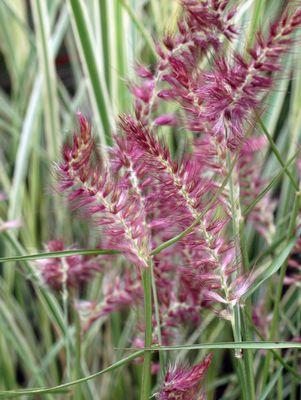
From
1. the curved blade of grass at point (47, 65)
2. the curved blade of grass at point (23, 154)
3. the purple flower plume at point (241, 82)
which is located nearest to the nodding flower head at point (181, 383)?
the purple flower plume at point (241, 82)

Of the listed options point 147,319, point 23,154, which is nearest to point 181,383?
point 147,319

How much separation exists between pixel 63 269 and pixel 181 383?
0.21 meters

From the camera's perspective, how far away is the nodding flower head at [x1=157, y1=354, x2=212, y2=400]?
410 millimetres

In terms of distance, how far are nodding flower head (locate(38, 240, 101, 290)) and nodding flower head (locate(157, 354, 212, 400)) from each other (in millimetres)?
193

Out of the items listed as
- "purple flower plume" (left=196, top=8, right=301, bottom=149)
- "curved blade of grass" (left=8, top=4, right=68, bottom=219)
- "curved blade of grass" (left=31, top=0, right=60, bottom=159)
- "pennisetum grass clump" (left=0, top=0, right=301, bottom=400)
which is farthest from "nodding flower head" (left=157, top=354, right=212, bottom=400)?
"curved blade of grass" (left=31, top=0, right=60, bottom=159)

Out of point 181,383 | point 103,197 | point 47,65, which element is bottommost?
point 181,383

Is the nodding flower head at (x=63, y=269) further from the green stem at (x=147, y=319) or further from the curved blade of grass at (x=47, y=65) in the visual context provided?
the curved blade of grass at (x=47, y=65)

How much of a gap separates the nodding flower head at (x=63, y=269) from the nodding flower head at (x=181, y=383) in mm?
193

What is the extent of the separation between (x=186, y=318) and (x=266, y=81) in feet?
0.94

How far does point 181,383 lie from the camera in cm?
41

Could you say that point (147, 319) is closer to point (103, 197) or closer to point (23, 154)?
point (103, 197)

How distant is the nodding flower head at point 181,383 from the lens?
41 centimetres

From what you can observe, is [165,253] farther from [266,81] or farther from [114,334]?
[114,334]

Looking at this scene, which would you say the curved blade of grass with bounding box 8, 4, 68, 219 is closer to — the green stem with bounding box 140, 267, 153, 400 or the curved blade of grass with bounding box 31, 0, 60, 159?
the curved blade of grass with bounding box 31, 0, 60, 159
